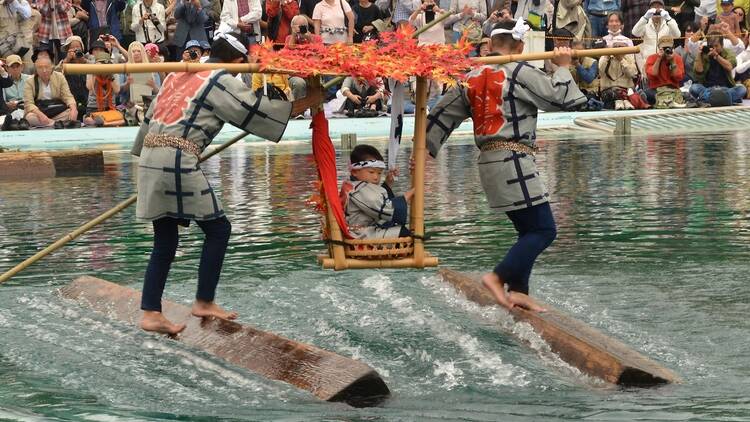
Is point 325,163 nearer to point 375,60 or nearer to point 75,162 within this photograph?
point 375,60

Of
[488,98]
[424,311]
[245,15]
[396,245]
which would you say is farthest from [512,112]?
[245,15]

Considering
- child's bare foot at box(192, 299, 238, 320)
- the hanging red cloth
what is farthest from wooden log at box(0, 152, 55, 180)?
the hanging red cloth

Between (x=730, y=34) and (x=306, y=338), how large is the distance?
59.9ft

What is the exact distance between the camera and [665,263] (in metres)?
10.0

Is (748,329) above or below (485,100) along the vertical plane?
below

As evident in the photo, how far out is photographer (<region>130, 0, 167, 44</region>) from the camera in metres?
24.4

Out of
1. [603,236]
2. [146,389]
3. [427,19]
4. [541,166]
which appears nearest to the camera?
Answer: [146,389]

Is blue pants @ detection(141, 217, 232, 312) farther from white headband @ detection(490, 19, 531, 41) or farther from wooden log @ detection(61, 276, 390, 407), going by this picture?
white headband @ detection(490, 19, 531, 41)

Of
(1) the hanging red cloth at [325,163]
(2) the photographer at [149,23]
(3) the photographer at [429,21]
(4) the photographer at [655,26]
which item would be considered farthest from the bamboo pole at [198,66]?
(4) the photographer at [655,26]

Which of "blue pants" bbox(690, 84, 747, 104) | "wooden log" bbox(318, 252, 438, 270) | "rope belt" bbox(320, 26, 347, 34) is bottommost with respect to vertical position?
"blue pants" bbox(690, 84, 747, 104)

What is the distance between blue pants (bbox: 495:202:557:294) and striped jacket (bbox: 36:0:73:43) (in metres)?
17.1

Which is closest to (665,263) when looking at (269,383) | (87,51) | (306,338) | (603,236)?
(603,236)

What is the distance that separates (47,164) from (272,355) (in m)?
11.5

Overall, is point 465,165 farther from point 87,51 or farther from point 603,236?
point 87,51
